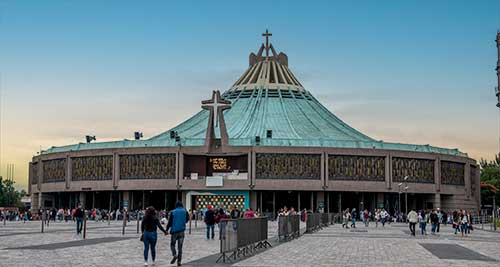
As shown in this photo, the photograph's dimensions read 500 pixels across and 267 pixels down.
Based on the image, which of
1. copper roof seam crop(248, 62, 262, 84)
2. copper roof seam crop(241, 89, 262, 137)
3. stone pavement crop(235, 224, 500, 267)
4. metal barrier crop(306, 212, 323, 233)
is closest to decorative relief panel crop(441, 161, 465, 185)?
copper roof seam crop(241, 89, 262, 137)

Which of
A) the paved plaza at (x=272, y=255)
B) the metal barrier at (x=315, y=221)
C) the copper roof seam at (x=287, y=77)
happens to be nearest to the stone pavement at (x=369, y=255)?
the paved plaza at (x=272, y=255)

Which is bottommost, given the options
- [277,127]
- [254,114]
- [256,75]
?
[277,127]

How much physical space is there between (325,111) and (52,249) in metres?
74.1

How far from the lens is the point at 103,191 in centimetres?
8725

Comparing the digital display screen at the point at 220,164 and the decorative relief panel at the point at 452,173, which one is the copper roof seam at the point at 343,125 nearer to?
the decorative relief panel at the point at 452,173

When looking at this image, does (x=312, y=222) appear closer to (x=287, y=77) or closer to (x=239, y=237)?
(x=239, y=237)

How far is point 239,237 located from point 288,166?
58.7m

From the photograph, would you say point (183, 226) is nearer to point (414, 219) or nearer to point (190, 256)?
point (190, 256)

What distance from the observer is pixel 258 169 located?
80.2 metres

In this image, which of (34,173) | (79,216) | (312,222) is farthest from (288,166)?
(79,216)

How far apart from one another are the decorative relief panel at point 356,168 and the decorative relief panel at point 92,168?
23.9 meters

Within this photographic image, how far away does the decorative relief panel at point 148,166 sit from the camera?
8131 cm

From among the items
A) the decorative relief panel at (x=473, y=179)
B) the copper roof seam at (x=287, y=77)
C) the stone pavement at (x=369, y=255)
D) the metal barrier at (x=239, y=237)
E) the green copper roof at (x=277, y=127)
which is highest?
the copper roof seam at (x=287, y=77)

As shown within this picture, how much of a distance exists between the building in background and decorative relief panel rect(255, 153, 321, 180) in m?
0.10
